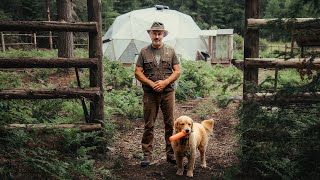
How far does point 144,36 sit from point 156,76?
18502 millimetres

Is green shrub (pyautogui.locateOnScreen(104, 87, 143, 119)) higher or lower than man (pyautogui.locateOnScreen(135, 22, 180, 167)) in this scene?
lower

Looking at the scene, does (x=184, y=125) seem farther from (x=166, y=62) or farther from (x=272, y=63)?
(x=272, y=63)

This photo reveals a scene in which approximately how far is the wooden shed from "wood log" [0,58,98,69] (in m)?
22.1

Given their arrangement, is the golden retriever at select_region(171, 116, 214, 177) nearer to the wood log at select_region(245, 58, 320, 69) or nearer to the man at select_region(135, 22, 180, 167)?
the man at select_region(135, 22, 180, 167)

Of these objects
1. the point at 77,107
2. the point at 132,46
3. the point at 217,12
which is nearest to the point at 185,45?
the point at 132,46

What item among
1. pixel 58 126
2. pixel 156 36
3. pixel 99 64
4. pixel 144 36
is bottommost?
→ pixel 58 126

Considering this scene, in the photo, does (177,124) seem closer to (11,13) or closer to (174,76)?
(174,76)

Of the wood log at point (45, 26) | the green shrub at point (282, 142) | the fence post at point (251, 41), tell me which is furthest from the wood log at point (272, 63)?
the wood log at point (45, 26)

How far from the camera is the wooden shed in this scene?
89.1ft

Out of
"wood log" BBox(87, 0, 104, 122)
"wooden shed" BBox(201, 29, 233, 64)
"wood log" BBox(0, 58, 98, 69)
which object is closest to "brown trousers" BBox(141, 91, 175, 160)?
"wood log" BBox(87, 0, 104, 122)

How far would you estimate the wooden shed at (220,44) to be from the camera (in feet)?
89.1

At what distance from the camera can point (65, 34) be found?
45.5 feet

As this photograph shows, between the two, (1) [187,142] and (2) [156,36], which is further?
(2) [156,36]

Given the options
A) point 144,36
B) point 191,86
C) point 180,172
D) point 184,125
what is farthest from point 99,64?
point 144,36
